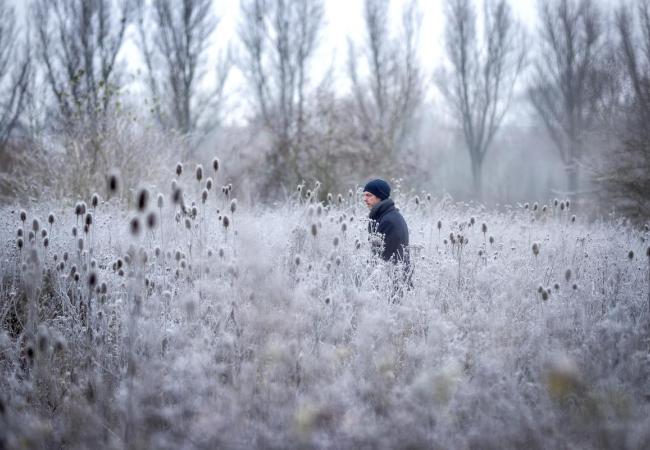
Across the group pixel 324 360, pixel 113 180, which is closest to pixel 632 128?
pixel 324 360

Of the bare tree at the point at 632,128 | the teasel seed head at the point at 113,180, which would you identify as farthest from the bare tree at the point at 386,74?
the teasel seed head at the point at 113,180

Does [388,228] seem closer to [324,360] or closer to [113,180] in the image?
[324,360]

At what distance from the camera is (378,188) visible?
17.1 ft

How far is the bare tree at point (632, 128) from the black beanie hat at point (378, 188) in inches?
276

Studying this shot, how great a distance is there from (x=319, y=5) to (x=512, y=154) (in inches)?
622

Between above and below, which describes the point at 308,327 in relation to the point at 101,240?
below

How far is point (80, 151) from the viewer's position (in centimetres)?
994

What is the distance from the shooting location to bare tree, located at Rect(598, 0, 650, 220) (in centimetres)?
974

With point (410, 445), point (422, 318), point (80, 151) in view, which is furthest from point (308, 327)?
point (80, 151)

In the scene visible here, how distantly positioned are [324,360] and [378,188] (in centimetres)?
236

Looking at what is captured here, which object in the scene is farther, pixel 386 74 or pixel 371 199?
pixel 386 74

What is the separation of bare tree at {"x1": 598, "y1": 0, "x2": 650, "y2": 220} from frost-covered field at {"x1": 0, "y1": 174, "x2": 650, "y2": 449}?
5898 mm

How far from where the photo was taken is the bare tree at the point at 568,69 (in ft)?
55.8

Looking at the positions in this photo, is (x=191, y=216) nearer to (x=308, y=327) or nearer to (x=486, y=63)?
(x=308, y=327)
